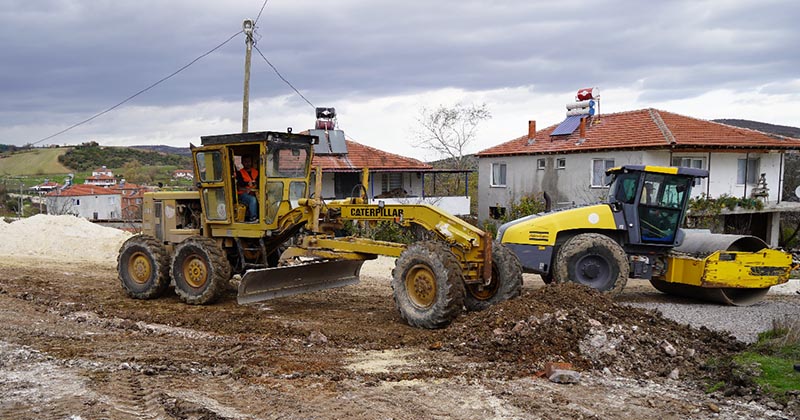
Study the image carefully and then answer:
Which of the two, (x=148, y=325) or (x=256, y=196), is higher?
(x=256, y=196)

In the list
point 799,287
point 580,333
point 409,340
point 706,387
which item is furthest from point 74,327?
point 799,287

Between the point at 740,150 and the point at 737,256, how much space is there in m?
15.9

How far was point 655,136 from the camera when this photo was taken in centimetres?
2452

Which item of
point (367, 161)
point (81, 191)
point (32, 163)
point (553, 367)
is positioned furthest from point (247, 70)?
point (32, 163)

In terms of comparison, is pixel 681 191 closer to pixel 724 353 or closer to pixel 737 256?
pixel 737 256

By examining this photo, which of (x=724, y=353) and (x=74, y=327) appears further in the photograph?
(x=74, y=327)

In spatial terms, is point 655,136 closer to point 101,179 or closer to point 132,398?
point 132,398

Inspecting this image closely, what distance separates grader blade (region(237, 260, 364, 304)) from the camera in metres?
9.93

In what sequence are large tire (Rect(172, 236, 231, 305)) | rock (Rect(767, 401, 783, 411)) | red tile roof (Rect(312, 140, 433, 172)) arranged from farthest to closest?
red tile roof (Rect(312, 140, 433, 172)) → large tire (Rect(172, 236, 231, 305)) → rock (Rect(767, 401, 783, 411))

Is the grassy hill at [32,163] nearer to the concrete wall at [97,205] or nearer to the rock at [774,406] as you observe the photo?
the concrete wall at [97,205]

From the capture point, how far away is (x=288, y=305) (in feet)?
36.0

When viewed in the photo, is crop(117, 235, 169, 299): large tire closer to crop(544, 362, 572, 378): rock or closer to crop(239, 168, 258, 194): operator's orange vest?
crop(239, 168, 258, 194): operator's orange vest

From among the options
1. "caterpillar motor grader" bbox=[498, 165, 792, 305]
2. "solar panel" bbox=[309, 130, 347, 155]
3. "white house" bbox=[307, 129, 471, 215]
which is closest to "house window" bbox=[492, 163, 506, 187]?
"white house" bbox=[307, 129, 471, 215]

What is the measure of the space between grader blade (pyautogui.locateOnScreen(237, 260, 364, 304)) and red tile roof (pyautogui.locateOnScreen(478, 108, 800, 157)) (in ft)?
52.7
